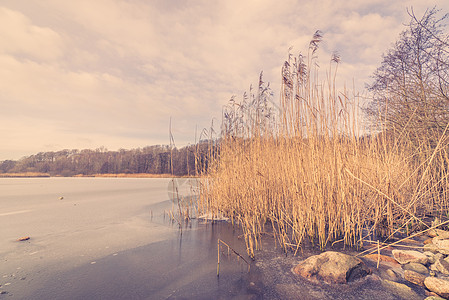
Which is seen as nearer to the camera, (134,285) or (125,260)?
(134,285)

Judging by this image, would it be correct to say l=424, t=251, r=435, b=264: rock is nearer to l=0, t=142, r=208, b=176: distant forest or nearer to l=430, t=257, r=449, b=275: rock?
l=430, t=257, r=449, b=275: rock

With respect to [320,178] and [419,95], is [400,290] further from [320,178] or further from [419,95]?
[419,95]

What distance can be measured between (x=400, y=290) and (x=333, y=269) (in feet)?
1.52

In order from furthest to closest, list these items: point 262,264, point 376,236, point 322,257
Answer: point 376,236 → point 262,264 → point 322,257

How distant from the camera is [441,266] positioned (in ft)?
6.15

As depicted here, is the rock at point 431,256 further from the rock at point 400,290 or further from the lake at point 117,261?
the lake at point 117,261

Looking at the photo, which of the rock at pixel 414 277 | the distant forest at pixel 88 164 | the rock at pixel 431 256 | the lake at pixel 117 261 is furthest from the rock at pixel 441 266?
the distant forest at pixel 88 164

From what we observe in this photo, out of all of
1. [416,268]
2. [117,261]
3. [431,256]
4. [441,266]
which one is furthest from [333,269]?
[117,261]

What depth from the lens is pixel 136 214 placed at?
4.62 m

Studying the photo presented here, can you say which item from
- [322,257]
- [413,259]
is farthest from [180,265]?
[413,259]

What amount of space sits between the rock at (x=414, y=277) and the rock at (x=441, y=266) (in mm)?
271

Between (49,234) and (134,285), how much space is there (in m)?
2.33

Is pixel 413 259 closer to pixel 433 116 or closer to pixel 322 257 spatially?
pixel 322 257

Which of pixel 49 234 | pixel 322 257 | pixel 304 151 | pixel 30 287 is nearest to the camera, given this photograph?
pixel 30 287
